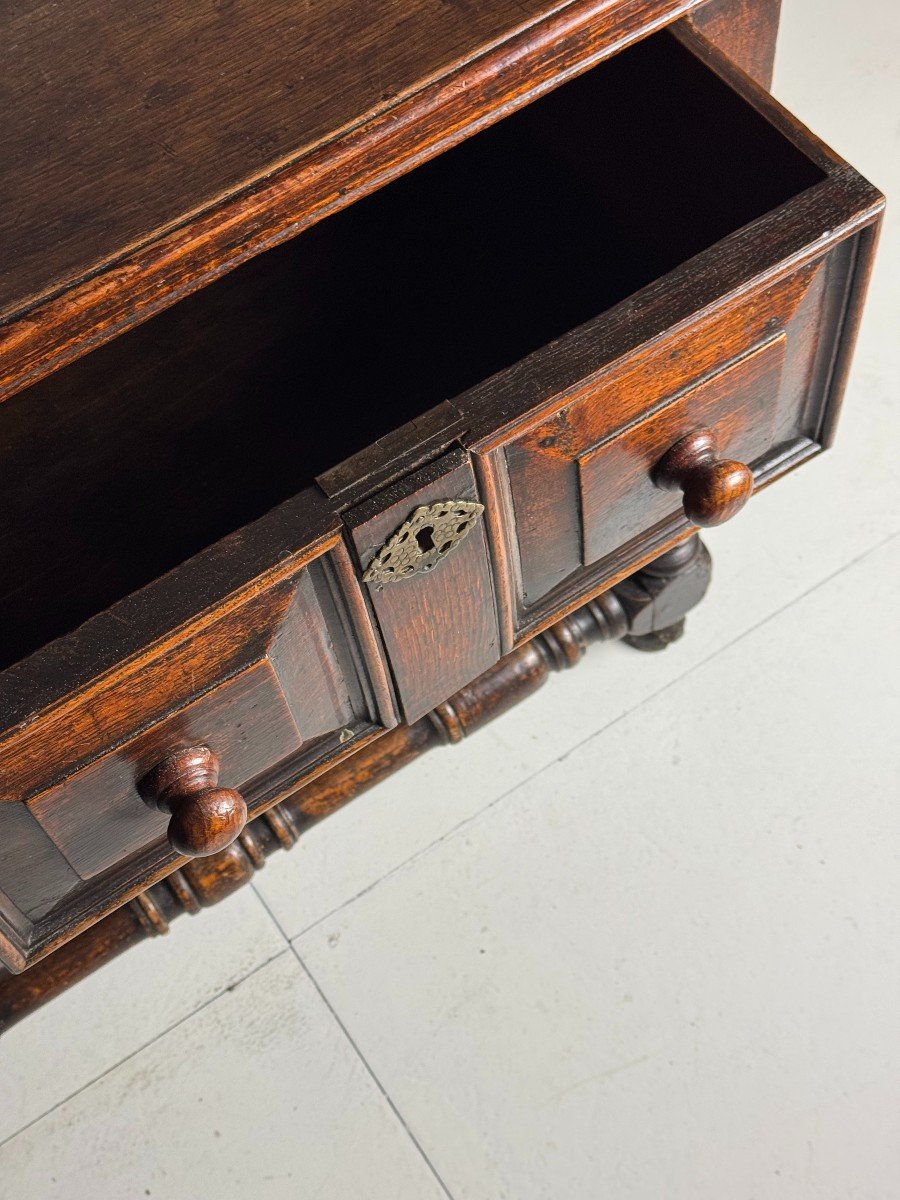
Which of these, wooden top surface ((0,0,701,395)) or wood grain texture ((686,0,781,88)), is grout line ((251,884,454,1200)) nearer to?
wooden top surface ((0,0,701,395))

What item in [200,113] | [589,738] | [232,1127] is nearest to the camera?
[200,113]

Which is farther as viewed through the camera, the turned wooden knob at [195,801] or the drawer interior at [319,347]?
the drawer interior at [319,347]

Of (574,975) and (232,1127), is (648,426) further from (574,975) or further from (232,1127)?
(232,1127)

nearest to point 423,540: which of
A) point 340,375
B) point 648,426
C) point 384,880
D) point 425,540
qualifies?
point 425,540

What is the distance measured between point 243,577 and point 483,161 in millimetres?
458

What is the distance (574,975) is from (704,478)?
39cm

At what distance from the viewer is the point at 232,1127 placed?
0.98 metres

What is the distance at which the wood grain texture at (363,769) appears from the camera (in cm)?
97

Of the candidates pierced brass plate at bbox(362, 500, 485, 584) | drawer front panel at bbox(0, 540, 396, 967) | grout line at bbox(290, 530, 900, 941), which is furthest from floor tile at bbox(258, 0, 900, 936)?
pierced brass plate at bbox(362, 500, 485, 584)

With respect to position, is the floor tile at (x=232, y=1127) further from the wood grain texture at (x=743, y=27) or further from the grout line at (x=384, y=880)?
the wood grain texture at (x=743, y=27)

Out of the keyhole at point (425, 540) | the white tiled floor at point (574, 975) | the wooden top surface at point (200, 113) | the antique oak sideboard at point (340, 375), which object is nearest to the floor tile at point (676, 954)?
the white tiled floor at point (574, 975)

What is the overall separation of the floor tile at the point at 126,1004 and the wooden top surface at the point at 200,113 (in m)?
0.50

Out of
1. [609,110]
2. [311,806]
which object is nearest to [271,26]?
[609,110]

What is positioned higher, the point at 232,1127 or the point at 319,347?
the point at 319,347
